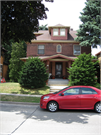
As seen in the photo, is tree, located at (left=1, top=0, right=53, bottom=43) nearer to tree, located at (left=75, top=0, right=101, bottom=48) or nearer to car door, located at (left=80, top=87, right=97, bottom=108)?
car door, located at (left=80, top=87, right=97, bottom=108)

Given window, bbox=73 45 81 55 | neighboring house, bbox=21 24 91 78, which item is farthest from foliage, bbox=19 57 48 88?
window, bbox=73 45 81 55

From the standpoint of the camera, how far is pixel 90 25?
18.5m

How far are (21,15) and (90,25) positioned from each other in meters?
11.2

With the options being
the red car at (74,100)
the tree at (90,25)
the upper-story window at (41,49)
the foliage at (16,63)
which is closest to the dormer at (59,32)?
the upper-story window at (41,49)

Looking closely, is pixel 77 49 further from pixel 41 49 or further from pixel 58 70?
pixel 41 49

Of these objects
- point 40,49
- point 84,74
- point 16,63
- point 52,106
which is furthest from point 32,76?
point 16,63

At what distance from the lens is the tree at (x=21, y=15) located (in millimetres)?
10258

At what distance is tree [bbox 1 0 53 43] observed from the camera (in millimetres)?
10258

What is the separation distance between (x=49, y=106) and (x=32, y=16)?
23.6ft

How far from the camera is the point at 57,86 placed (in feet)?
53.4

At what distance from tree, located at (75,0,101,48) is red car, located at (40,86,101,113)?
12.1m

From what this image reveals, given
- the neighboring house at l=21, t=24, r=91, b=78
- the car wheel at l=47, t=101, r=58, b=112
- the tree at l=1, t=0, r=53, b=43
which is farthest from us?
the neighboring house at l=21, t=24, r=91, b=78

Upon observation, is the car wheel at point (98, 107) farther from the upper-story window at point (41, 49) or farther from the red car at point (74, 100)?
the upper-story window at point (41, 49)

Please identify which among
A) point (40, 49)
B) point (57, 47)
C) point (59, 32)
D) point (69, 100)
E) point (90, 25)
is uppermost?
point (90, 25)
